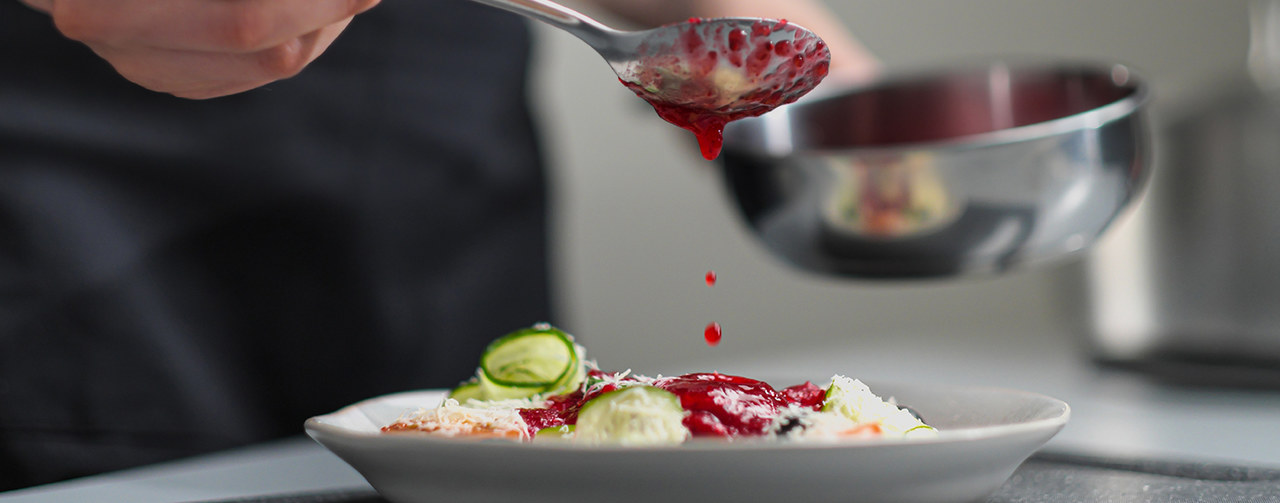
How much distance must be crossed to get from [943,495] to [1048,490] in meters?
0.19

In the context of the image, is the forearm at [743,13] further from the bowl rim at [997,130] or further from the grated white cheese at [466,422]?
the grated white cheese at [466,422]

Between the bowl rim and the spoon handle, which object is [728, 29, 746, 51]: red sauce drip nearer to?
the spoon handle

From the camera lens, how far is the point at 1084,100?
1030mm

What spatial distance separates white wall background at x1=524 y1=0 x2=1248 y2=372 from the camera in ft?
7.54

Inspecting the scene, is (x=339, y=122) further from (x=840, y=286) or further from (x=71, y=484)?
(x=840, y=286)

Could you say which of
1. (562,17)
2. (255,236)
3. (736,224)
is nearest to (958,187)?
(562,17)

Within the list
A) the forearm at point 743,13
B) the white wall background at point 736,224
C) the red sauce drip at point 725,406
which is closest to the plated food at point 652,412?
the red sauce drip at point 725,406

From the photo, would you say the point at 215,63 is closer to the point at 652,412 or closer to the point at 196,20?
the point at 196,20

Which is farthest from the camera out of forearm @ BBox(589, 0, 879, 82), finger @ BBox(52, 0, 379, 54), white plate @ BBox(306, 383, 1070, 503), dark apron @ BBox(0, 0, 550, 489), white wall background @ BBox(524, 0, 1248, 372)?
white wall background @ BBox(524, 0, 1248, 372)

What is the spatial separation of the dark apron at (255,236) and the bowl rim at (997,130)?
0.47 m

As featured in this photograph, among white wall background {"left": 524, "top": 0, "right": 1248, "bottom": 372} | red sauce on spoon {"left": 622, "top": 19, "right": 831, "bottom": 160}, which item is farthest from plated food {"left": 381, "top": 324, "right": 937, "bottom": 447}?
white wall background {"left": 524, "top": 0, "right": 1248, "bottom": 372}

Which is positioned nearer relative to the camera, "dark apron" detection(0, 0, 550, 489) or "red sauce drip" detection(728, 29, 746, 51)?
"red sauce drip" detection(728, 29, 746, 51)

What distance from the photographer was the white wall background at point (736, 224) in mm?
2297

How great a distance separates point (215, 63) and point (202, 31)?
0.05 metres
